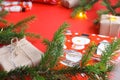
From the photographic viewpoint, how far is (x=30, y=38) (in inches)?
38.2

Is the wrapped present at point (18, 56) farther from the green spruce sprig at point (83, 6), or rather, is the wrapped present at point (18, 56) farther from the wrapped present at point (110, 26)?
the green spruce sprig at point (83, 6)

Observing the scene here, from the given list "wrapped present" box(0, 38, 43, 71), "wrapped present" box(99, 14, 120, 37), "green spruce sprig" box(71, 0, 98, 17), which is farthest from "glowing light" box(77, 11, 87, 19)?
"wrapped present" box(0, 38, 43, 71)

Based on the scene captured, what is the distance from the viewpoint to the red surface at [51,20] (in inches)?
41.5

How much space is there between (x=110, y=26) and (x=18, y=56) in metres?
0.43

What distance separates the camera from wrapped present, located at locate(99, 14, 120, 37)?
94 cm

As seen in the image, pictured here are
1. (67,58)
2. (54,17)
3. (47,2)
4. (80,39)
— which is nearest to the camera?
(67,58)

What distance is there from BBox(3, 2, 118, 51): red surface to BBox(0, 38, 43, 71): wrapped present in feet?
0.66

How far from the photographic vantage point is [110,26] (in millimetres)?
947

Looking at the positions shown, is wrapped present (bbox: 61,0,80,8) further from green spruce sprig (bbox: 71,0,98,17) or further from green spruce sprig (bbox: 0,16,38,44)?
green spruce sprig (bbox: 0,16,38,44)

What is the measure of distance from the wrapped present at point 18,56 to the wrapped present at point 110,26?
1.17ft

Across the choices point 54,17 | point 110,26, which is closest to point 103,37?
point 110,26

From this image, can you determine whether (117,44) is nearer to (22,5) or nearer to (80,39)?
(80,39)

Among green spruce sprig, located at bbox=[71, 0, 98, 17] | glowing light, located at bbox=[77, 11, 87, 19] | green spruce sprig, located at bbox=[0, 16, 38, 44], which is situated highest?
green spruce sprig, located at bbox=[71, 0, 98, 17]

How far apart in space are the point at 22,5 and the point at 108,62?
2.41 feet
